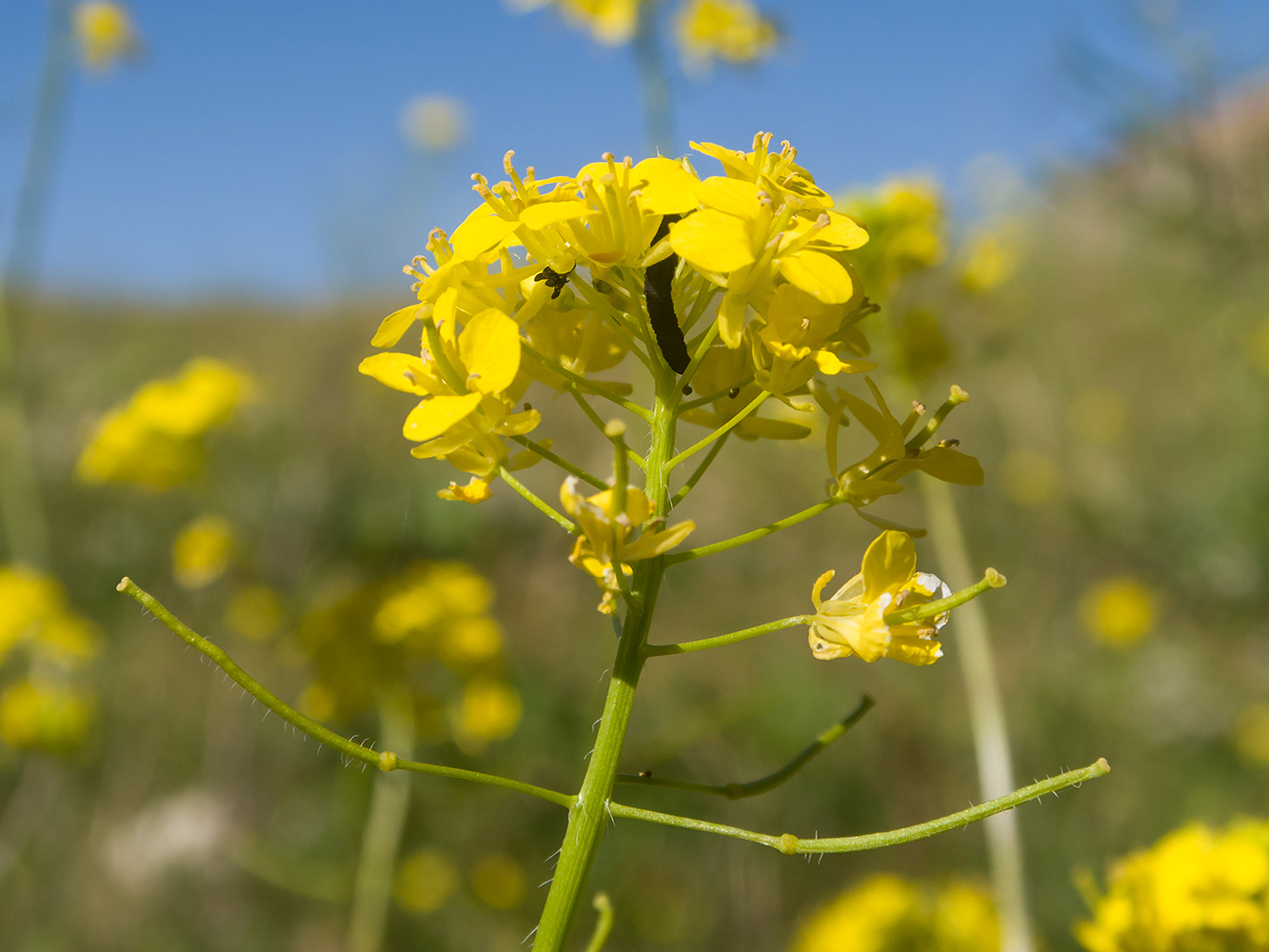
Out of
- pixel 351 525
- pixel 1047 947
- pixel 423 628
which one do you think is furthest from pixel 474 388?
pixel 351 525

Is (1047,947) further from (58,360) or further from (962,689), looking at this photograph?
(58,360)

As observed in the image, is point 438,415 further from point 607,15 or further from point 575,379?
point 607,15

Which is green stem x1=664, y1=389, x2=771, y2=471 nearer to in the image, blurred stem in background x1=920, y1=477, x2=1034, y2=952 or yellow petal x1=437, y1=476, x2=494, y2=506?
yellow petal x1=437, y1=476, x2=494, y2=506

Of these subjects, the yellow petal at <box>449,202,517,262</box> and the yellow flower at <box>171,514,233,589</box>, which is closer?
the yellow petal at <box>449,202,517,262</box>

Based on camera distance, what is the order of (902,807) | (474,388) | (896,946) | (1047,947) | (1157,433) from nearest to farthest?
(474,388) < (896,946) < (1047,947) < (902,807) < (1157,433)

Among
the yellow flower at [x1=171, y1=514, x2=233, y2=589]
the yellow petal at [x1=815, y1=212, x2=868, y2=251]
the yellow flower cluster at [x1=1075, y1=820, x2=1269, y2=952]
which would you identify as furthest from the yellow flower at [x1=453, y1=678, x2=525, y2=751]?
the yellow petal at [x1=815, y1=212, x2=868, y2=251]

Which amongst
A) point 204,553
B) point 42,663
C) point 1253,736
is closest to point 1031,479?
point 1253,736

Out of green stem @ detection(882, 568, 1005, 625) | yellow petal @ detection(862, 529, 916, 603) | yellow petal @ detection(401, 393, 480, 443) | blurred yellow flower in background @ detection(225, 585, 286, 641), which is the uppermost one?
blurred yellow flower in background @ detection(225, 585, 286, 641)
